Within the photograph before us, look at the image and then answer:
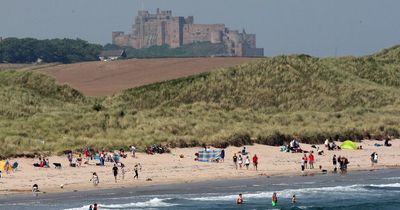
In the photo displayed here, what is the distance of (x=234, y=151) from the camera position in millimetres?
49156

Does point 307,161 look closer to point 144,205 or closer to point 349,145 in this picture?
point 349,145

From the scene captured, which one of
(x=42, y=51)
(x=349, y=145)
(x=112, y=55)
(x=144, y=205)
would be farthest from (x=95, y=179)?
(x=112, y=55)

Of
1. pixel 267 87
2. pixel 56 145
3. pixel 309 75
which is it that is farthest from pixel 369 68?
pixel 56 145

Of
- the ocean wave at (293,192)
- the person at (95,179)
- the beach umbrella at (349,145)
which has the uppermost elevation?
the beach umbrella at (349,145)

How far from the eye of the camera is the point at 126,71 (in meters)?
97.7

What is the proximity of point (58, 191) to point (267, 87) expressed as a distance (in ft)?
140

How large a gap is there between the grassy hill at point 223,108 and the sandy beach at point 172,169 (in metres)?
1.95

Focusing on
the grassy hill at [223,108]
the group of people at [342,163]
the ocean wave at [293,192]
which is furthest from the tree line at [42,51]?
the ocean wave at [293,192]

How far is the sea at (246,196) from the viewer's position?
33938 mm

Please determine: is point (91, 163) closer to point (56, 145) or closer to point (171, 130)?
point (56, 145)

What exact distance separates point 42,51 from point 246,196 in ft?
408

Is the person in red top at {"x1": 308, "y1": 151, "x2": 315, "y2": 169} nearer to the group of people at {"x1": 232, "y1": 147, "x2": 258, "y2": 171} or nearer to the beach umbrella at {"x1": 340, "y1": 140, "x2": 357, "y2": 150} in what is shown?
the group of people at {"x1": 232, "y1": 147, "x2": 258, "y2": 171}

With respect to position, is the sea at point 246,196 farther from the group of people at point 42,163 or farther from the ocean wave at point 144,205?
the group of people at point 42,163

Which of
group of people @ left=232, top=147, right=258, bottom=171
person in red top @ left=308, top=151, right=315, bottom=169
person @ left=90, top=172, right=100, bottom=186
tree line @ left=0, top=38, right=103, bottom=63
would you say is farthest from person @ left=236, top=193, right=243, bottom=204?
tree line @ left=0, top=38, right=103, bottom=63
